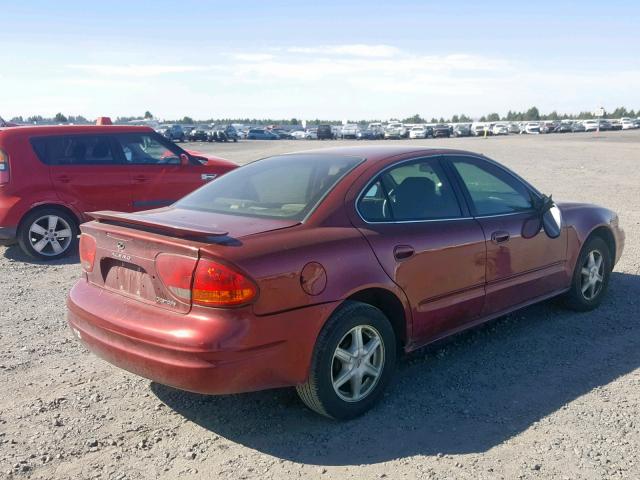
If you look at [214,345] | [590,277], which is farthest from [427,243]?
[590,277]

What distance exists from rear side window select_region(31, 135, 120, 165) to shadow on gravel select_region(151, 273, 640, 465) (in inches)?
206

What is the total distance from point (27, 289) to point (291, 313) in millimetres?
4597

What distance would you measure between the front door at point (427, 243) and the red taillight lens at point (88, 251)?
1675mm

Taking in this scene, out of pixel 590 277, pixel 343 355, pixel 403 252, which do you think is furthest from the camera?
pixel 590 277

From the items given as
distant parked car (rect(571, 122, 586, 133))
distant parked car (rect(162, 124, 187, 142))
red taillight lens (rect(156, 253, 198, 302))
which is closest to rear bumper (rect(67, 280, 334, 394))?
red taillight lens (rect(156, 253, 198, 302))

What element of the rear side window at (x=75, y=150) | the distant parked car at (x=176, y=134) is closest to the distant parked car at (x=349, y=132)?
the distant parked car at (x=176, y=134)

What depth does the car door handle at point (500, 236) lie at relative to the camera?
16.2 ft

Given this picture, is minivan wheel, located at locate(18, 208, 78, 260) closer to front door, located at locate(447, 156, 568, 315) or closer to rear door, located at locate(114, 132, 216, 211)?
rear door, located at locate(114, 132, 216, 211)

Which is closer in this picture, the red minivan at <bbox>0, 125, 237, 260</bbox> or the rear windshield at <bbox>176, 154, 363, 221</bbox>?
the rear windshield at <bbox>176, 154, 363, 221</bbox>

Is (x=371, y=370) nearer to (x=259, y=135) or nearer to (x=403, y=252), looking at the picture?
(x=403, y=252)

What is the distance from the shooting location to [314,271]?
3.78m

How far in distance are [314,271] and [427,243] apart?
100 cm

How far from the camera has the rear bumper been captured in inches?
137

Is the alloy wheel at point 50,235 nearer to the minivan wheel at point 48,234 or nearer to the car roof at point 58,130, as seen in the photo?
the minivan wheel at point 48,234
